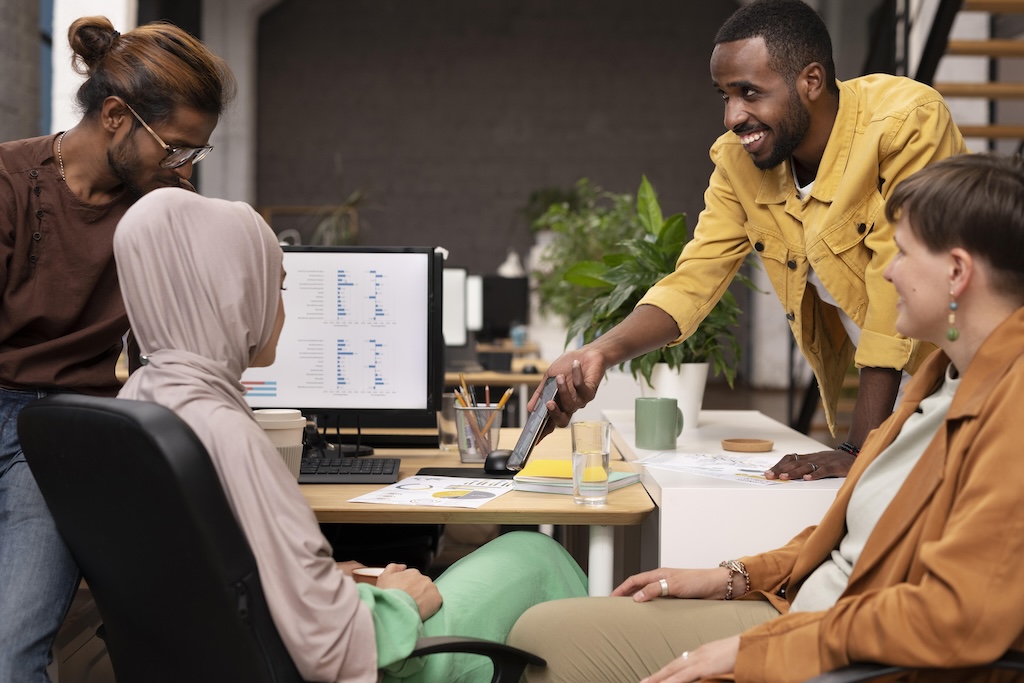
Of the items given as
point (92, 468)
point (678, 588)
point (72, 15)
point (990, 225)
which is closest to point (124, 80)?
point (92, 468)

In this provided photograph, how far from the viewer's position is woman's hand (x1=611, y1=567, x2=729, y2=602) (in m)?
1.52

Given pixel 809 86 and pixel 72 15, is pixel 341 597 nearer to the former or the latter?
pixel 809 86

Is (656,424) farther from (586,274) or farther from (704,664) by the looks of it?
(704,664)

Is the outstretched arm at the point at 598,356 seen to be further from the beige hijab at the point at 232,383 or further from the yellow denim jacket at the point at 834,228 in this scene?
the beige hijab at the point at 232,383

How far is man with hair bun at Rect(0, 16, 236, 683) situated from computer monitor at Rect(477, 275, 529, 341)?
5076mm

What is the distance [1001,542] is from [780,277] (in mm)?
1154

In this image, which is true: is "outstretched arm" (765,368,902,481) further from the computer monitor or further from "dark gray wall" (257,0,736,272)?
"dark gray wall" (257,0,736,272)

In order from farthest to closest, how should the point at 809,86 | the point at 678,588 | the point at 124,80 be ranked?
1. the point at 809,86
2. the point at 124,80
3. the point at 678,588

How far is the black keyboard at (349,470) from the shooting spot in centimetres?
196

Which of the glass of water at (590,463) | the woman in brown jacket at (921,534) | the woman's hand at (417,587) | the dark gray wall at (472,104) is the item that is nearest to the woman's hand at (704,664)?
the woman in brown jacket at (921,534)

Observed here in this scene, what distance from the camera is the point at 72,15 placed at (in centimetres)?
583

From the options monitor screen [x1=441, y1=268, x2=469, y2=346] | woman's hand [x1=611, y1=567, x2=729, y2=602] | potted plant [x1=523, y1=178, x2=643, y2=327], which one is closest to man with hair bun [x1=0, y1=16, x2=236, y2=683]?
woman's hand [x1=611, y1=567, x2=729, y2=602]

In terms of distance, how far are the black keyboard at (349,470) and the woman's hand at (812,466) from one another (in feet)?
2.43

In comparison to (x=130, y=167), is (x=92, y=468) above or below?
below
